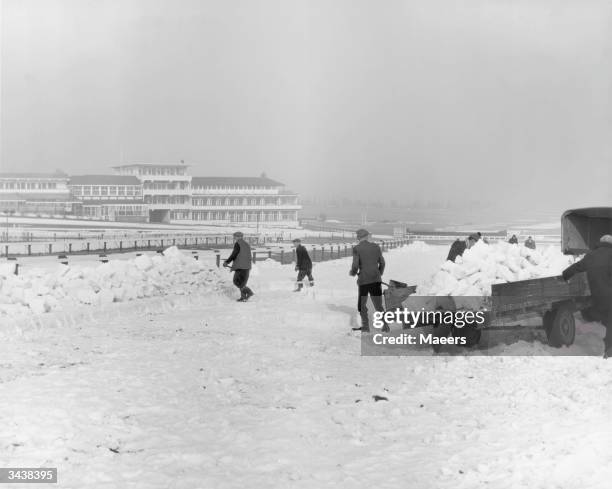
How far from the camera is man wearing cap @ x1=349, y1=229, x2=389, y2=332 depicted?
10.5 metres

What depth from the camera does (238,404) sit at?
679 cm

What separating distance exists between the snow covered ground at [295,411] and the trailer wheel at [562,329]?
18 centimetres

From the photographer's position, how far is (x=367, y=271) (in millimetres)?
10539

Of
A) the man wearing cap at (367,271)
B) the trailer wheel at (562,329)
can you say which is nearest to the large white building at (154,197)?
the man wearing cap at (367,271)

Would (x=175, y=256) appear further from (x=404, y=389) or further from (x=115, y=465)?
(x=115, y=465)

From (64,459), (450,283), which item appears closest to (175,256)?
(450,283)

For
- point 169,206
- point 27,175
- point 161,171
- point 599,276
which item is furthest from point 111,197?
point 599,276

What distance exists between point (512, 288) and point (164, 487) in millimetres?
5746

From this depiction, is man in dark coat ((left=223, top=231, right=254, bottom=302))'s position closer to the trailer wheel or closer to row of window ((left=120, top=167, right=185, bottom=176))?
the trailer wheel

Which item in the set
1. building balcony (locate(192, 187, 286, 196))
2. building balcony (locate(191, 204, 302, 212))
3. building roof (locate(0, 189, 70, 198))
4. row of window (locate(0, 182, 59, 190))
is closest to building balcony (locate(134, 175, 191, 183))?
building balcony (locate(192, 187, 286, 196))

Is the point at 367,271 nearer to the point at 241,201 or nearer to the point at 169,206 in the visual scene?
the point at 169,206

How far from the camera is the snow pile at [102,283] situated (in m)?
12.8

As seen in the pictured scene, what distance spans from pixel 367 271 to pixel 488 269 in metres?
1.79

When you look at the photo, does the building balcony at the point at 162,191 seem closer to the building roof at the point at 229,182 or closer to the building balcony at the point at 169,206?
the building balcony at the point at 169,206
